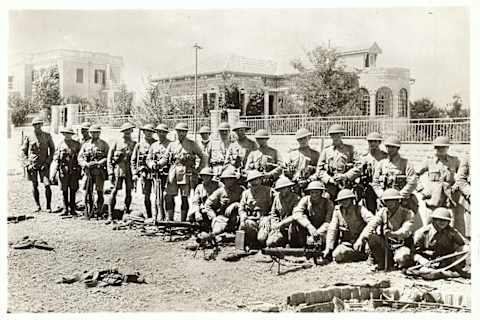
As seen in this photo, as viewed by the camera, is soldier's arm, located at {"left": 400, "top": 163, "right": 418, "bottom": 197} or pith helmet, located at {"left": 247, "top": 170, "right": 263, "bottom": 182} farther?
pith helmet, located at {"left": 247, "top": 170, "right": 263, "bottom": 182}

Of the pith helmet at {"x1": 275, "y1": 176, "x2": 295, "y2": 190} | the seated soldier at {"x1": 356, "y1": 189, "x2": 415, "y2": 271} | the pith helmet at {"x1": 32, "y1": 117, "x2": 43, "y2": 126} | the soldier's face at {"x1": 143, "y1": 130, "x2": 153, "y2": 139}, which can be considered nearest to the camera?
the seated soldier at {"x1": 356, "y1": 189, "x2": 415, "y2": 271}

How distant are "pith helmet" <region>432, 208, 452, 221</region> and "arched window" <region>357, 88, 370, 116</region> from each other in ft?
3.40

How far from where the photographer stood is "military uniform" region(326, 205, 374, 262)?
16.1 feet

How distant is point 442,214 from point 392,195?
0.42 meters

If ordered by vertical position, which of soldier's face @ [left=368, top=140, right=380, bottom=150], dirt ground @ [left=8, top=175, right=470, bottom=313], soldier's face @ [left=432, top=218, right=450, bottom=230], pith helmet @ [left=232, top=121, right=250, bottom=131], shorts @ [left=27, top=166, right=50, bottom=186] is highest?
pith helmet @ [left=232, top=121, right=250, bottom=131]

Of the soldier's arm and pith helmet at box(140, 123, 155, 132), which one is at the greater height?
pith helmet at box(140, 123, 155, 132)

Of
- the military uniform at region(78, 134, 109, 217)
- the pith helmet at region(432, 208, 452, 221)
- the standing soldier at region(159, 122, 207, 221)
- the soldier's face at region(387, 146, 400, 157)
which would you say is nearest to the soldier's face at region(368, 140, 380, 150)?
the soldier's face at region(387, 146, 400, 157)

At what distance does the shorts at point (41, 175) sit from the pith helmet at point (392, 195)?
3.20 meters

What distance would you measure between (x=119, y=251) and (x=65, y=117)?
1441mm

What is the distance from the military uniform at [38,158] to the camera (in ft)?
19.0

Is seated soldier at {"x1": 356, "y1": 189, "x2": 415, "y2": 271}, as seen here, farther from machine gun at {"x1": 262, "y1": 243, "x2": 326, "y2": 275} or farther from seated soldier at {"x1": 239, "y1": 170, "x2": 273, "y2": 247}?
seated soldier at {"x1": 239, "y1": 170, "x2": 273, "y2": 247}

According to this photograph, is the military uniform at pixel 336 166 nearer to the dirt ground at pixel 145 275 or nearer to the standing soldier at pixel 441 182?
the standing soldier at pixel 441 182

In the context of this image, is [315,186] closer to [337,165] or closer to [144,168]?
[337,165]
